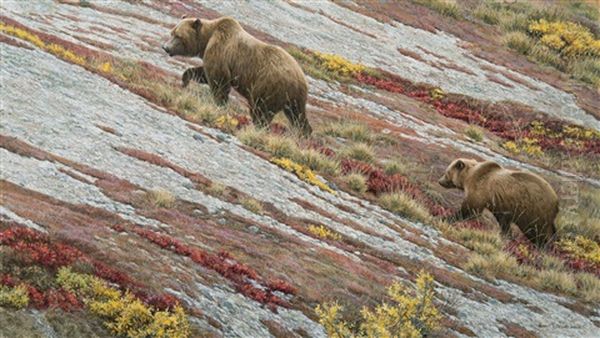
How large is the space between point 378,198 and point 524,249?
291 centimetres

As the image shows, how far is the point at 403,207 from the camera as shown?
15.6 m

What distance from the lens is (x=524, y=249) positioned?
616 inches

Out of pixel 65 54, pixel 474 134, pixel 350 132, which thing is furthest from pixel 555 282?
pixel 474 134

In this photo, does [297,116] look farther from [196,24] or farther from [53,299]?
[53,299]

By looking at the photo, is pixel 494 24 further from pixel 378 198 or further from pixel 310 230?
pixel 310 230

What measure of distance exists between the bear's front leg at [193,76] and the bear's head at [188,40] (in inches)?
18.7

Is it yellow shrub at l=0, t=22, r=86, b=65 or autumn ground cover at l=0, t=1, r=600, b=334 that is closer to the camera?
autumn ground cover at l=0, t=1, r=600, b=334

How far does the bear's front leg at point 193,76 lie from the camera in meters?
18.2

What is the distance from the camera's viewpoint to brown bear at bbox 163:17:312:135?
55.1 ft

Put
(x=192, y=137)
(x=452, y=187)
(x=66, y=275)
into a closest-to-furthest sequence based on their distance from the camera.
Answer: (x=66, y=275), (x=192, y=137), (x=452, y=187)

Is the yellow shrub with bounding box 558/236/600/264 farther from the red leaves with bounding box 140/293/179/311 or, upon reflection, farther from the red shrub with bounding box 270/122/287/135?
the red leaves with bounding box 140/293/179/311

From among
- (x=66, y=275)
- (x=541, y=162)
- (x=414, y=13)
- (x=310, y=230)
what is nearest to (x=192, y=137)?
(x=310, y=230)

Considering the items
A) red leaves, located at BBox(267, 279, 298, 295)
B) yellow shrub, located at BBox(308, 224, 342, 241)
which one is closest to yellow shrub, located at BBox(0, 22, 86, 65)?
yellow shrub, located at BBox(308, 224, 342, 241)

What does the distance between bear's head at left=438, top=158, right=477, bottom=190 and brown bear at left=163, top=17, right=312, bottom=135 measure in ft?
10.7
